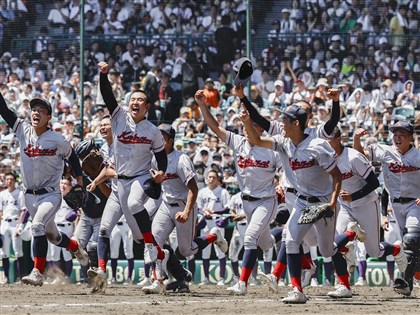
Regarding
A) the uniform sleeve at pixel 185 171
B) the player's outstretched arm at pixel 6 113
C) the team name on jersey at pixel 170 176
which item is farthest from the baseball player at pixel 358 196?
the player's outstretched arm at pixel 6 113

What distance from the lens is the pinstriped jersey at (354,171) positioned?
13258mm

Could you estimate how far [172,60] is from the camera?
2255 cm

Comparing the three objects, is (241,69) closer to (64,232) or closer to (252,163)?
(252,163)

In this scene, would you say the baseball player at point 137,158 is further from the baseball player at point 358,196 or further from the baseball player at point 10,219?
the baseball player at point 10,219

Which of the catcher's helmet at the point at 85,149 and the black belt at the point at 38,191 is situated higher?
the catcher's helmet at the point at 85,149

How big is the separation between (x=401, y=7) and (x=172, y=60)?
5.01m

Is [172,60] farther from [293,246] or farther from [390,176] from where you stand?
[293,246]

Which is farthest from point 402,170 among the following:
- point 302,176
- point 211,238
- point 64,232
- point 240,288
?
point 64,232

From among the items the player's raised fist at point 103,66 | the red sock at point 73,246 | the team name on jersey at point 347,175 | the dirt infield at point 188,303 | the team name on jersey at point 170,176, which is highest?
the player's raised fist at point 103,66

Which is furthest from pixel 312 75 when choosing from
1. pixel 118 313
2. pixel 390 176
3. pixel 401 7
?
pixel 118 313

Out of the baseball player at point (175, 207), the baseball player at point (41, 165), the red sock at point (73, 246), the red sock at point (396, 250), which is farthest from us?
the red sock at point (396, 250)

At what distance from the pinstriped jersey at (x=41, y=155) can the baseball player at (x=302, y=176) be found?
232 cm

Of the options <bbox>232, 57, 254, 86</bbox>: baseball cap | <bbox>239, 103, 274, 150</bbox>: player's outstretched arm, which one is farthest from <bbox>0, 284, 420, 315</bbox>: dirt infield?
<bbox>232, 57, 254, 86</bbox>: baseball cap

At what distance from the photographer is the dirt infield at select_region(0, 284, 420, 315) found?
1062 cm
